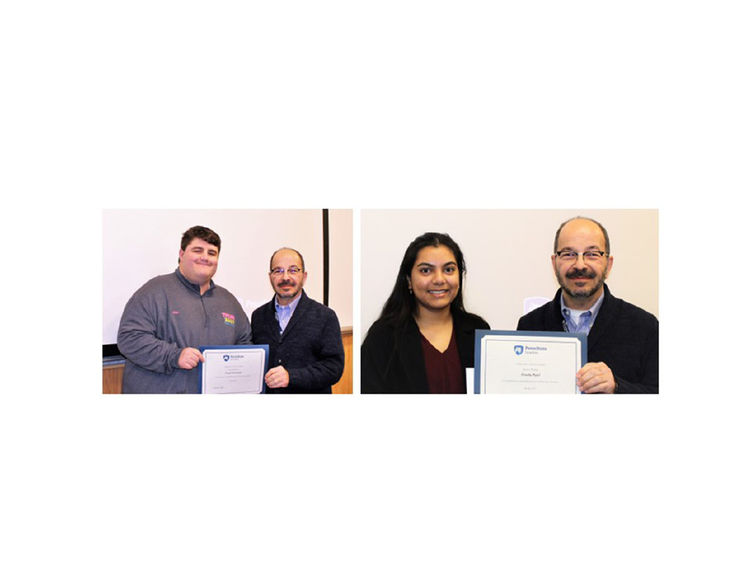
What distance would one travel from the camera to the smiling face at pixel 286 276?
5.04m

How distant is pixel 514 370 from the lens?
195 inches

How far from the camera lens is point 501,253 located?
4980 millimetres

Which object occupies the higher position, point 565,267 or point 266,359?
point 565,267

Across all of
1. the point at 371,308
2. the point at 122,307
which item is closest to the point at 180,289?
the point at 122,307

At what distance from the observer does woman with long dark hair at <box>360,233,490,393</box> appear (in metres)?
4.96

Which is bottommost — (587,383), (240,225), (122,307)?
(587,383)

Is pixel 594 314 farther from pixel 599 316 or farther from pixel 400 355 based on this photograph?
pixel 400 355

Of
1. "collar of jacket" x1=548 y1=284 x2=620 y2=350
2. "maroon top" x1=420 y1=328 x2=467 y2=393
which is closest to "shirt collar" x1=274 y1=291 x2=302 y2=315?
"maroon top" x1=420 y1=328 x2=467 y2=393

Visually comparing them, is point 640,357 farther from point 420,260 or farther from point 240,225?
point 240,225

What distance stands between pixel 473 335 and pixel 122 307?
2084 millimetres

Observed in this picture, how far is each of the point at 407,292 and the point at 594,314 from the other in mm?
1117

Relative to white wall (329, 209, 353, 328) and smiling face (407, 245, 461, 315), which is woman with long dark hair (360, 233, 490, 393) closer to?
smiling face (407, 245, 461, 315)

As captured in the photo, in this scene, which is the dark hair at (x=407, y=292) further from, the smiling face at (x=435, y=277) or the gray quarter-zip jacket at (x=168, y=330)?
the gray quarter-zip jacket at (x=168, y=330)

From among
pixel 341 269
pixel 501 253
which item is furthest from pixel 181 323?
pixel 501 253
